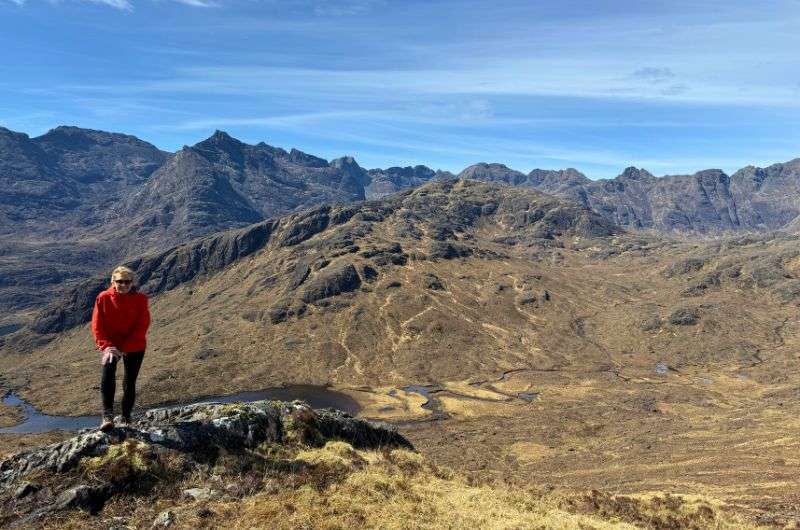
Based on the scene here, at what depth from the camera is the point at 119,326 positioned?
1667 cm

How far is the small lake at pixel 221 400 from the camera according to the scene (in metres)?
154

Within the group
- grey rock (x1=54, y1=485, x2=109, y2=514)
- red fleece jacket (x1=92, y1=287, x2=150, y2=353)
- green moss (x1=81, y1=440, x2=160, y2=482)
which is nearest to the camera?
grey rock (x1=54, y1=485, x2=109, y2=514)

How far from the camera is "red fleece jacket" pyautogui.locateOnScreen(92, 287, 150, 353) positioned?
16.3 m

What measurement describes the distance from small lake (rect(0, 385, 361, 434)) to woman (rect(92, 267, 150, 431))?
13859cm

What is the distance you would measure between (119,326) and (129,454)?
485 cm

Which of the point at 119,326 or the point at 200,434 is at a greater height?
the point at 119,326

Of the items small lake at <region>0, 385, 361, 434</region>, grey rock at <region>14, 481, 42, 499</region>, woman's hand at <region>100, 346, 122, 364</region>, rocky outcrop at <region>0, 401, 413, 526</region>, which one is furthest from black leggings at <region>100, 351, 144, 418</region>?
small lake at <region>0, 385, 361, 434</region>

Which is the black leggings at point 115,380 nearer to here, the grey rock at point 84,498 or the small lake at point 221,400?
the grey rock at point 84,498

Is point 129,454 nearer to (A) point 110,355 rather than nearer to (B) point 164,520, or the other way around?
(B) point 164,520

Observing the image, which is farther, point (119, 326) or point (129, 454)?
point (129, 454)

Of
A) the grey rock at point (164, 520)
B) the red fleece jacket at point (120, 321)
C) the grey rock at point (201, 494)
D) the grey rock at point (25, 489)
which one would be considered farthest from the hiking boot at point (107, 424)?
the grey rock at point (164, 520)

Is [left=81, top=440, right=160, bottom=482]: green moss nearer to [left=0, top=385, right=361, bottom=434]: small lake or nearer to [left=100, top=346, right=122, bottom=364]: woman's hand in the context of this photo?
[left=100, top=346, right=122, bottom=364]: woman's hand

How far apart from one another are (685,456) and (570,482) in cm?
2432

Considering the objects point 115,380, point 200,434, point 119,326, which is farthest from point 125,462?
point 119,326
